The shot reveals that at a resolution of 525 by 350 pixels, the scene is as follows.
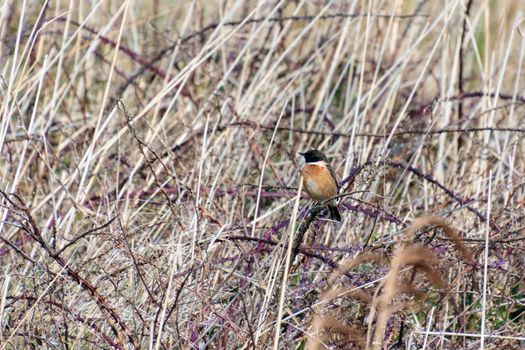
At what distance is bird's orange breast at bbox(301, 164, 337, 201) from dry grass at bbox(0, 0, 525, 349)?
80 millimetres

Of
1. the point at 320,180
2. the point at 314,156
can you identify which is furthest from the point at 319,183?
the point at 314,156

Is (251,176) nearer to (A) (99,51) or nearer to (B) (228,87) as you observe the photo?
(B) (228,87)

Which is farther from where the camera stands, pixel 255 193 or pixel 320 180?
pixel 255 193

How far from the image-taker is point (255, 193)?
376cm

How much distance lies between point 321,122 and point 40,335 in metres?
2.03

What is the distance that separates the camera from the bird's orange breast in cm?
347

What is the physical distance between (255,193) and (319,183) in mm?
377

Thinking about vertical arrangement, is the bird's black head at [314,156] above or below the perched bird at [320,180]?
→ above

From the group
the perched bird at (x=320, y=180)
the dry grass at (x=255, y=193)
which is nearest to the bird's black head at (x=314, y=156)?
the perched bird at (x=320, y=180)

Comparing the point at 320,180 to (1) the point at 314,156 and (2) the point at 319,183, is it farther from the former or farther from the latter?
(1) the point at 314,156

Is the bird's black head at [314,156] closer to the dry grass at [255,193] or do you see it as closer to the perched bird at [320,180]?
the perched bird at [320,180]

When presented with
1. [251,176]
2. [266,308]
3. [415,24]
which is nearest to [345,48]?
[415,24]

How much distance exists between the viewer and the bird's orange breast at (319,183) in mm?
3471

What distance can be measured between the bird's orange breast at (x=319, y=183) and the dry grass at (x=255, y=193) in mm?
80
